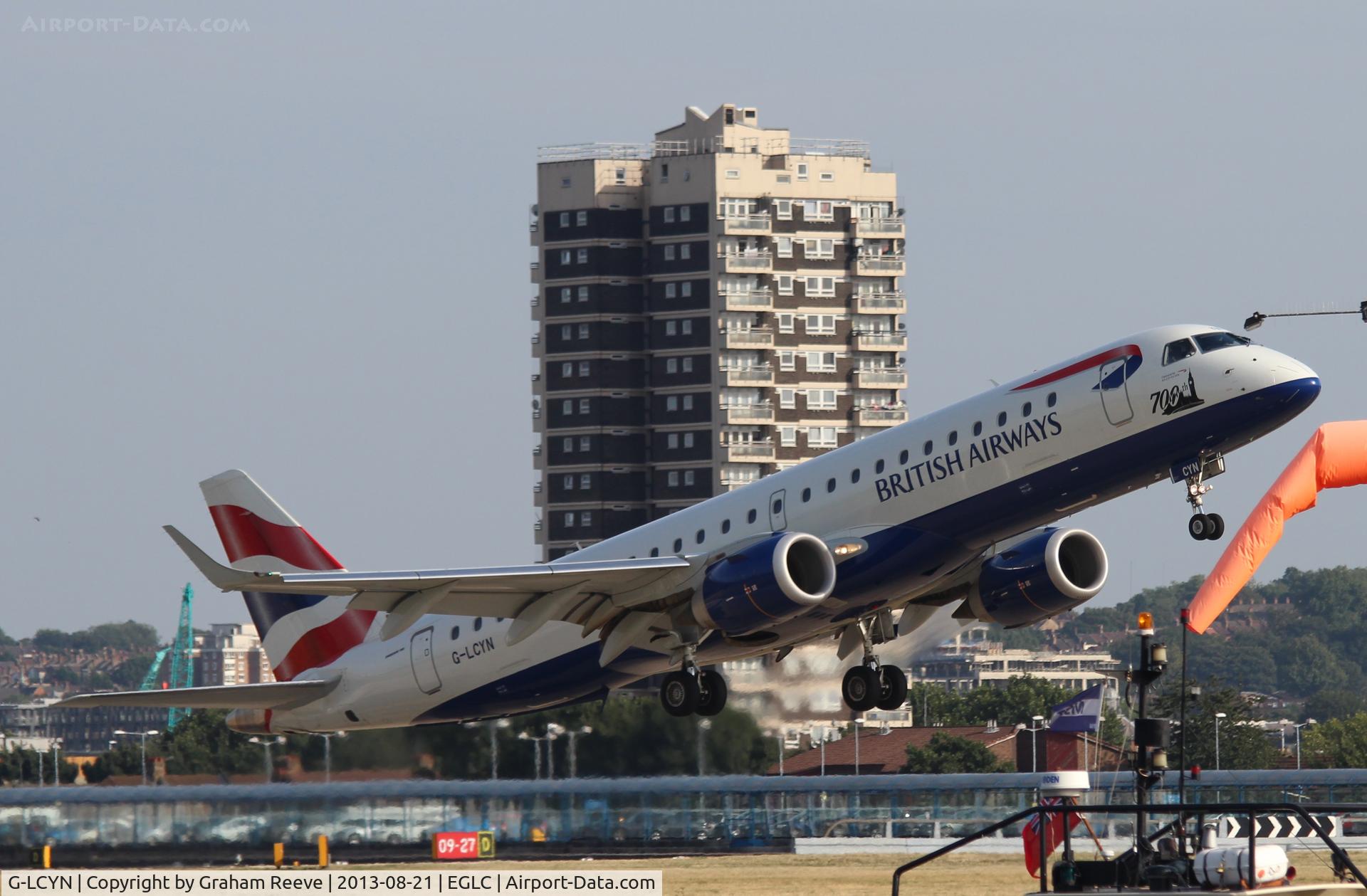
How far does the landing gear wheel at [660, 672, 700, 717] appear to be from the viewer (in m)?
40.2

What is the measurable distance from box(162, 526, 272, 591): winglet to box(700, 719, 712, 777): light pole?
934 inches

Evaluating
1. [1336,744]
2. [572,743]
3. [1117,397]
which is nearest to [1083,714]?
[572,743]

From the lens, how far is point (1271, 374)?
3534 centimetres

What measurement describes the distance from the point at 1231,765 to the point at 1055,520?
2279 inches

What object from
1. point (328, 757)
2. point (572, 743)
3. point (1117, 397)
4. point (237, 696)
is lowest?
point (328, 757)

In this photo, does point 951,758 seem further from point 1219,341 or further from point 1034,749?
point 1219,341

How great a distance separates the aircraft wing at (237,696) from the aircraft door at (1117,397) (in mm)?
18909

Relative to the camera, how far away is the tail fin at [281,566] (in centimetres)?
4728

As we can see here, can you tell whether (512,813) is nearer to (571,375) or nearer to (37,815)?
(37,815)

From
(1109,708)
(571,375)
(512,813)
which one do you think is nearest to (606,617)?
(512,813)

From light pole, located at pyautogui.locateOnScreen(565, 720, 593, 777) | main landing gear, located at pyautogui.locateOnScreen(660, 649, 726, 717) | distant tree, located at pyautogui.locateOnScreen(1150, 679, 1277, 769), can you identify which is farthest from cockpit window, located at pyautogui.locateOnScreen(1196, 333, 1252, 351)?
distant tree, located at pyautogui.locateOnScreen(1150, 679, 1277, 769)

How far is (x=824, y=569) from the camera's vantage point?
37.6m

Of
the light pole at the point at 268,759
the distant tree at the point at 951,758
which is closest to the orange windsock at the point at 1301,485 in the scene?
the distant tree at the point at 951,758

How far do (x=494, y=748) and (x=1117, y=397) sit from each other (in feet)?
90.0
